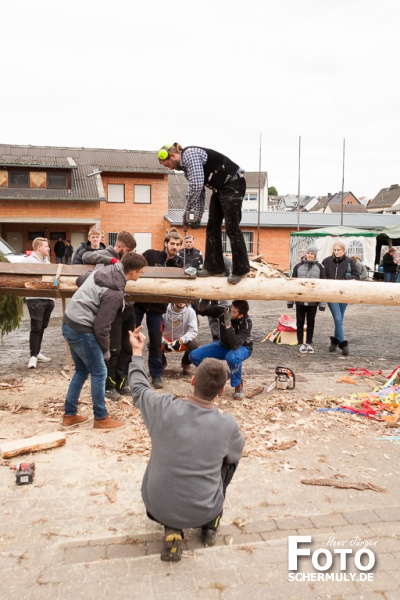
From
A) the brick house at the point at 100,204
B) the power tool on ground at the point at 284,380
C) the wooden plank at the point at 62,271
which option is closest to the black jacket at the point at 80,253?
the wooden plank at the point at 62,271

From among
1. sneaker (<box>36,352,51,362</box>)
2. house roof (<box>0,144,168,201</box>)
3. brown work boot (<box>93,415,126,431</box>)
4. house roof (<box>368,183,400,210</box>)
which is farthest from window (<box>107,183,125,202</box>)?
house roof (<box>368,183,400,210</box>)

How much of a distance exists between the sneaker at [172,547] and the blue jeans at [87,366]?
2.39 meters

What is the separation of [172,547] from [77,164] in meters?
32.6

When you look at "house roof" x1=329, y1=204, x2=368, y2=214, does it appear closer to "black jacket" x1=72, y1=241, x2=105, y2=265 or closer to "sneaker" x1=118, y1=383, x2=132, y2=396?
"black jacket" x1=72, y1=241, x2=105, y2=265

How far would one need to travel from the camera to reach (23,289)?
21.5 feet

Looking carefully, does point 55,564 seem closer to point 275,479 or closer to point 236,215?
point 275,479

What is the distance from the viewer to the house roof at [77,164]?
29.5m

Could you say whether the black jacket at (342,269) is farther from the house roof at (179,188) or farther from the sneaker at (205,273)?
the house roof at (179,188)

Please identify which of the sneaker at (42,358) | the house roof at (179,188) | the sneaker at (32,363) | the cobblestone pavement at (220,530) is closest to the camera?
the cobblestone pavement at (220,530)

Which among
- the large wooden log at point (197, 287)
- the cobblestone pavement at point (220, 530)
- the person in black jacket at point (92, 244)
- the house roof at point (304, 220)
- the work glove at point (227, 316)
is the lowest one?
the cobblestone pavement at point (220, 530)

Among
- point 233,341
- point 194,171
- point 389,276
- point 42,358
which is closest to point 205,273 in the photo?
point 233,341

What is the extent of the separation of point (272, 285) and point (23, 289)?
10.6 ft

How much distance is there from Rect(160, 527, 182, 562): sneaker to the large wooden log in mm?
3619

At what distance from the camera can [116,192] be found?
3338 centimetres
